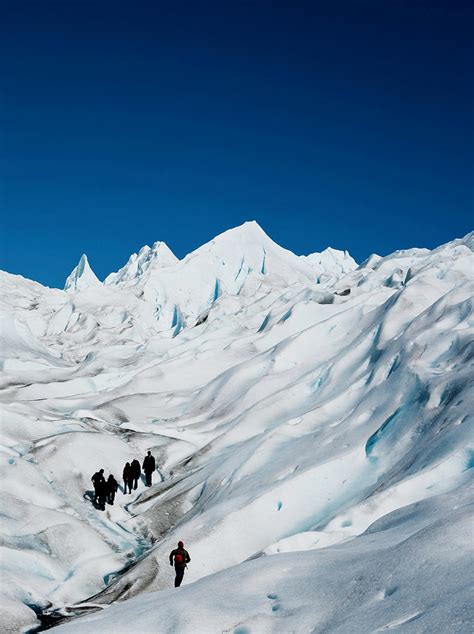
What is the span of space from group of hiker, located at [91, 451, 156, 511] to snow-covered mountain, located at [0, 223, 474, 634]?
439mm

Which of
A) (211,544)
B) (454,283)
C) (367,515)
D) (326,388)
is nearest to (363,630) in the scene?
(367,515)

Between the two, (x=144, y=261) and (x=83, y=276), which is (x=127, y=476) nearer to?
(x=144, y=261)

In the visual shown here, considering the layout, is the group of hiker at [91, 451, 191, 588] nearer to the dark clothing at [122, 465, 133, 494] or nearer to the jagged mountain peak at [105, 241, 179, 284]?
the dark clothing at [122, 465, 133, 494]

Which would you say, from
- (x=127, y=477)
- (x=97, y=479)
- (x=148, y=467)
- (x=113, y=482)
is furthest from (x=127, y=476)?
(x=97, y=479)

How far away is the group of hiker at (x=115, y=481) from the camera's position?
18984 mm

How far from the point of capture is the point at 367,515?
12.0 meters

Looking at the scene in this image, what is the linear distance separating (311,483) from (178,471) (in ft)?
26.4

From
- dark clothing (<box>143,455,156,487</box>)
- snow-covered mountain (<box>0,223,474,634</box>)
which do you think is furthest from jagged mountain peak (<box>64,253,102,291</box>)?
dark clothing (<box>143,455,156,487</box>)

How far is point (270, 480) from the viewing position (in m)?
16.9

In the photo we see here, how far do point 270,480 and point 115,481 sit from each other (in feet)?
Result: 17.1

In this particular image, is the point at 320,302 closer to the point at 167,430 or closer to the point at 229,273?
the point at 167,430

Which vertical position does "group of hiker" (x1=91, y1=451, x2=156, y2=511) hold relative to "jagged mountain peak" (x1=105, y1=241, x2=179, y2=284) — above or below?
below

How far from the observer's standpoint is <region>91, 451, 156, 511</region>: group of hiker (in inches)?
747

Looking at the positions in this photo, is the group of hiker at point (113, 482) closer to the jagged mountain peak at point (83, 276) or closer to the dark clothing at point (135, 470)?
the dark clothing at point (135, 470)
